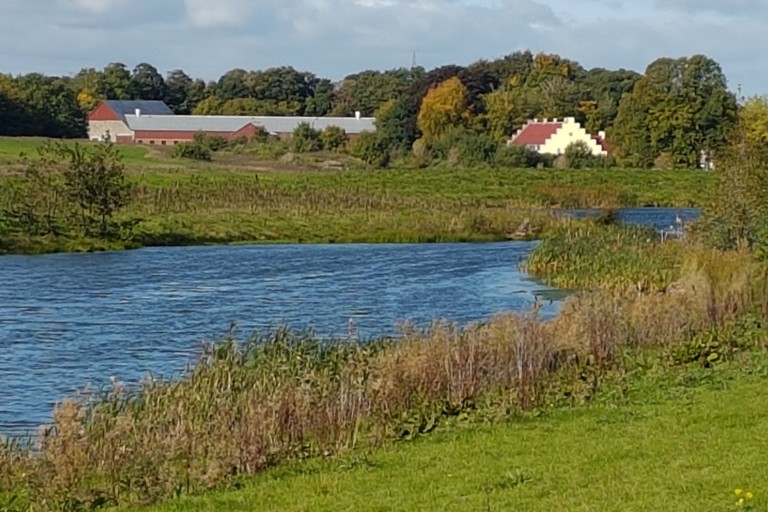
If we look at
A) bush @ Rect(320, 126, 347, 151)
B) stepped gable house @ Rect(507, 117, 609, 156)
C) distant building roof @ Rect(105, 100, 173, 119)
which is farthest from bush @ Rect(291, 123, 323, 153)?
distant building roof @ Rect(105, 100, 173, 119)

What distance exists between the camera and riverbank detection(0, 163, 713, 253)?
5281cm

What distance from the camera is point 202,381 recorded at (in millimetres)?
16328

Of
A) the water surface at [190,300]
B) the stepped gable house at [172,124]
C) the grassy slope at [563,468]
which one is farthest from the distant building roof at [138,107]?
the grassy slope at [563,468]

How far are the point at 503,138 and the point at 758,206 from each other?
81.1 meters

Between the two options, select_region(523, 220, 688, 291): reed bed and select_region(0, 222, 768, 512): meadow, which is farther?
select_region(523, 220, 688, 291): reed bed

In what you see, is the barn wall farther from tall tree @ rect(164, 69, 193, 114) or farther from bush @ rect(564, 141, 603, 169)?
bush @ rect(564, 141, 603, 169)

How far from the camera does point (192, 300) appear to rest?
107 feet

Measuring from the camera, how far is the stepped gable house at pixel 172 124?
134000 millimetres

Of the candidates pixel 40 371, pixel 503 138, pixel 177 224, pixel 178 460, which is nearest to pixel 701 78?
pixel 503 138

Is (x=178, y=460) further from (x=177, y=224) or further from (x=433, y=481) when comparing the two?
(x=177, y=224)

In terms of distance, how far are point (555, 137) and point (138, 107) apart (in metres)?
52.9

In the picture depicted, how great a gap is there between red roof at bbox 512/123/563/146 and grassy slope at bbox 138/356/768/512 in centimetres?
9761

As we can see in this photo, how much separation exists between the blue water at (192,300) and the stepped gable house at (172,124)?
276 feet

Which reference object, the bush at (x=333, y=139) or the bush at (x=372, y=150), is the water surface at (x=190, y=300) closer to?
the bush at (x=372, y=150)
